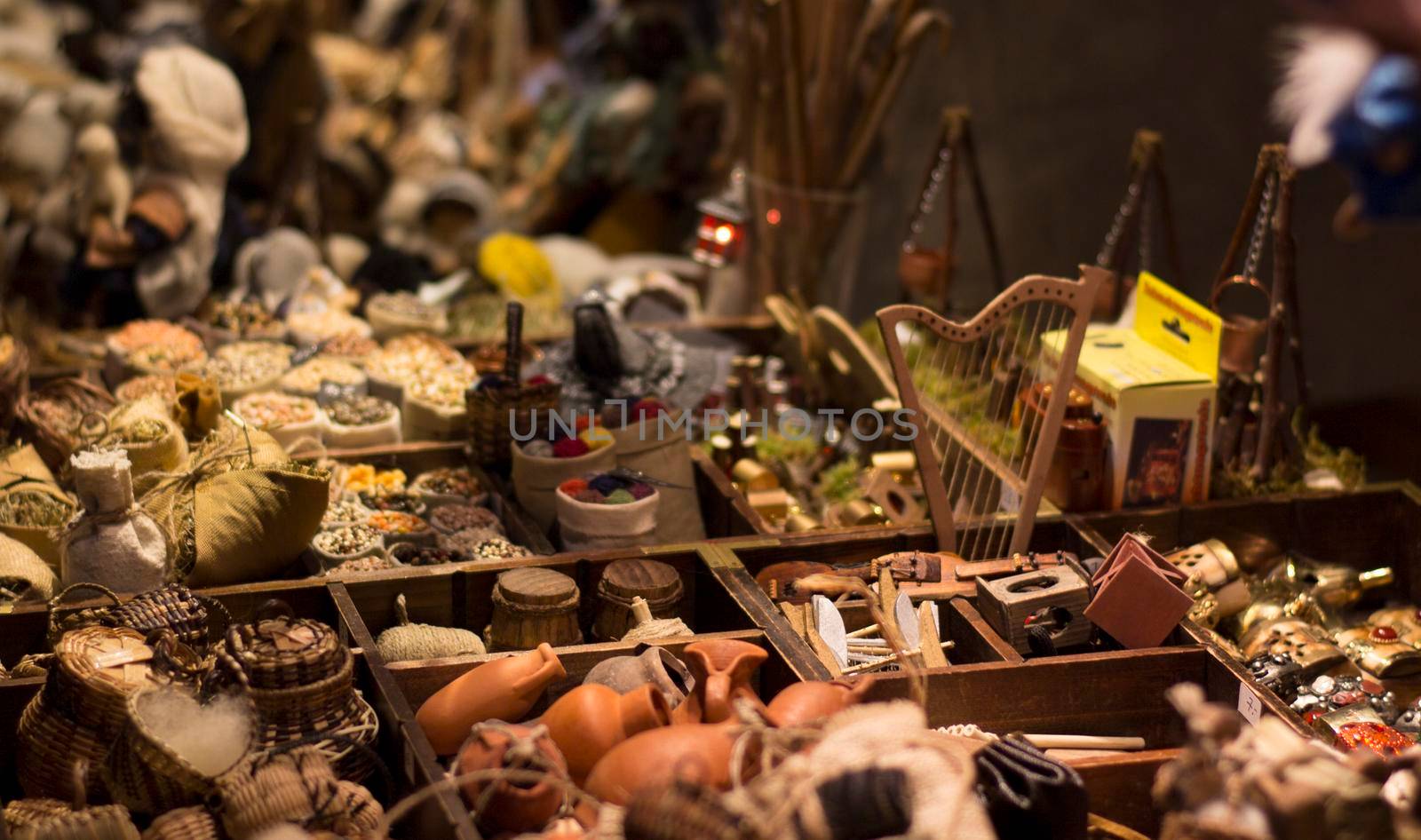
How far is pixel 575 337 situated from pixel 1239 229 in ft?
6.10

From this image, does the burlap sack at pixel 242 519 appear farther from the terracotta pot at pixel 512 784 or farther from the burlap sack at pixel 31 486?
the terracotta pot at pixel 512 784

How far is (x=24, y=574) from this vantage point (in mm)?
3188

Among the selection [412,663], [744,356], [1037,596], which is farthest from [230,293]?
[1037,596]

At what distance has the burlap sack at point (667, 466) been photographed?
→ 387 cm

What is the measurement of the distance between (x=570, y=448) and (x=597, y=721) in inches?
52.6

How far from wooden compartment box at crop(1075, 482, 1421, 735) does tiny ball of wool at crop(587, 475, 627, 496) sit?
1150mm

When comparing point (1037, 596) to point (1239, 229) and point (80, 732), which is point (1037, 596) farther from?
point (80, 732)

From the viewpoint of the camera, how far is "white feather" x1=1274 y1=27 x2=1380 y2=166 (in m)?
1.86

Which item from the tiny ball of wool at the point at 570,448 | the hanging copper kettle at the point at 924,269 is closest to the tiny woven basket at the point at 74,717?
the tiny ball of wool at the point at 570,448

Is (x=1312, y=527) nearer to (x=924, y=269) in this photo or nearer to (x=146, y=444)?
(x=924, y=269)

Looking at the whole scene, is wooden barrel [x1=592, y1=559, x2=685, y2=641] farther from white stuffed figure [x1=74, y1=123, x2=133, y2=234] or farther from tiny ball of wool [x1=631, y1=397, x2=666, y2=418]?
white stuffed figure [x1=74, y1=123, x2=133, y2=234]

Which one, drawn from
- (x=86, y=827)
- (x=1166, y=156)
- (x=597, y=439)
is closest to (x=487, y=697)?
(x=86, y=827)

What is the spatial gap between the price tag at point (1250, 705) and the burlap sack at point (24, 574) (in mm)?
2475

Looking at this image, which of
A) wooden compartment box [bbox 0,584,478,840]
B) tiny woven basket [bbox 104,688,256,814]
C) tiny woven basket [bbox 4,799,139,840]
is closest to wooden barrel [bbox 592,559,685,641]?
wooden compartment box [bbox 0,584,478,840]
